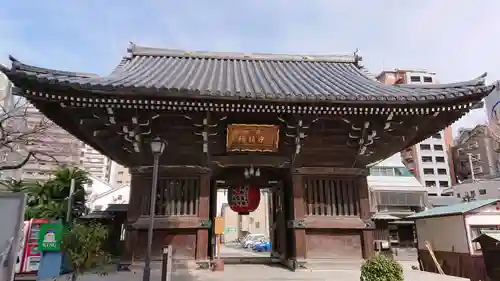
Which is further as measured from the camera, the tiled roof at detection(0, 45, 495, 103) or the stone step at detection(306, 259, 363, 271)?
the stone step at detection(306, 259, 363, 271)

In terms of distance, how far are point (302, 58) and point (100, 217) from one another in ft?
44.4

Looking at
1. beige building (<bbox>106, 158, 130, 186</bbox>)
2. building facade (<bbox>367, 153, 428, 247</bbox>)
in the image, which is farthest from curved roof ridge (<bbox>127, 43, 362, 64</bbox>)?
beige building (<bbox>106, 158, 130, 186</bbox>)

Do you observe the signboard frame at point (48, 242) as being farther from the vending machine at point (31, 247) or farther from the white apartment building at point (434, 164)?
the white apartment building at point (434, 164)

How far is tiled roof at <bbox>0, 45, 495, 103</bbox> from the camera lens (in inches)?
332

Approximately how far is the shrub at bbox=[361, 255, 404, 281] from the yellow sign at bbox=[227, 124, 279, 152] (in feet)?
14.3

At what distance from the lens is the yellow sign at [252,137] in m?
9.89

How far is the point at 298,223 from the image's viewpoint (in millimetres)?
10312

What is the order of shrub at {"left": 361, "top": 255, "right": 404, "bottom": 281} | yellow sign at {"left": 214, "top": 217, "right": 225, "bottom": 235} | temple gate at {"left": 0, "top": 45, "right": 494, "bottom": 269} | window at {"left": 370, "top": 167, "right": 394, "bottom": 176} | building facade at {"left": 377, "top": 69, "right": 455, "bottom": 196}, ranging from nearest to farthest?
shrub at {"left": 361, "top": 255, "right": 404, "bottom": 281}
temple gate at {"left": 0, "top": 45, "right": 494, "bottom": 269}
yellow sign at {"left": 214, "top": 217, "right": 225, "bottom": 235}
window at {"left": 370, "top": 167, "right": 394, "bottom": 176}
building facade at {"left": 377, "top": 69, "right": 455, "bottom": 196}

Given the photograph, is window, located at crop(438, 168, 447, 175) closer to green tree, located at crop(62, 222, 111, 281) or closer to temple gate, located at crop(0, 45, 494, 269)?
temple gate, located at crop(0, 45, 494, 269)

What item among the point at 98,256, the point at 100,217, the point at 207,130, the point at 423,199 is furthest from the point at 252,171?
the point at 423,199

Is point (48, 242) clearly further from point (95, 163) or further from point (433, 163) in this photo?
point (433, 163)

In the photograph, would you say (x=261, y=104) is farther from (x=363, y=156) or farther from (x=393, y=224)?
(x=393, y=224)

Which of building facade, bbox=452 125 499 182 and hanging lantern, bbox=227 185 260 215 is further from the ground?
building facade, bbox=452 125 499 182

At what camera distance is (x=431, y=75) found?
74750 millimetres
